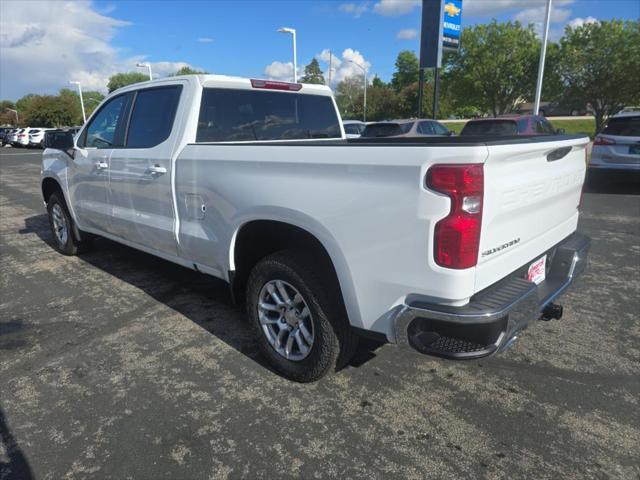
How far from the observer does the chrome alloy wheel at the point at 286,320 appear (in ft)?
9.39

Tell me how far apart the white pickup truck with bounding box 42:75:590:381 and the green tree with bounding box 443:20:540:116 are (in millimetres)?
37353

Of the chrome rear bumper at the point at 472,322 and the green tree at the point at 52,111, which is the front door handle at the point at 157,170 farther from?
the green tree at the point at 52,111

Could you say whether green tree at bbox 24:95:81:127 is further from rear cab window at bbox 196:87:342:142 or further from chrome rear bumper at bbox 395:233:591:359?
chrome rear bumper at bbox 395:233:591:359

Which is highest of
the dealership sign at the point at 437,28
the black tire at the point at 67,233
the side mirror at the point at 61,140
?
the dealership sign at the point at 437,28

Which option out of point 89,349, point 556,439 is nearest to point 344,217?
point 556,439

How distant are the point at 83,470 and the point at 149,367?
3.21ft

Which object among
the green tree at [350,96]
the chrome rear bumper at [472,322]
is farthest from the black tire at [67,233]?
the green tree at [350,96]

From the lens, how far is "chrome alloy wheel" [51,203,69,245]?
18.9ft

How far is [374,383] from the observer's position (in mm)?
2998

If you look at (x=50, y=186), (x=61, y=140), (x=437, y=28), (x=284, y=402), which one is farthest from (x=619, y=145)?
(x=437, y=28)

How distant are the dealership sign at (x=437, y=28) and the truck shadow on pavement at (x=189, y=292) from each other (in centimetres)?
1847

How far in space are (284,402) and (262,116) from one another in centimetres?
234

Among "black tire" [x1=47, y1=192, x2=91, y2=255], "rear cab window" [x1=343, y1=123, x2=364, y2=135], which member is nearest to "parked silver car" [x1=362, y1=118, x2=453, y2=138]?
"rear cab window" [x1=343, y1=123, x2=364, y2=135]

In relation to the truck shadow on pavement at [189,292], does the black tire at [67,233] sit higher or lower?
higher
